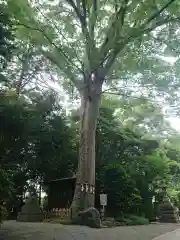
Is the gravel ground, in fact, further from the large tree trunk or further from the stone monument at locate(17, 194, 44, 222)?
the stone monument at locate(17, 194, 44, 222)

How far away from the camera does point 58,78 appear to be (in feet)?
53.0

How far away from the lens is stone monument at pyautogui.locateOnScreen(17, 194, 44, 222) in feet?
38.2

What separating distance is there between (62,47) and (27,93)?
564 centimetres

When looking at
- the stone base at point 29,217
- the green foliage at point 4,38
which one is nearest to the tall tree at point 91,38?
the stone base at point 29,217

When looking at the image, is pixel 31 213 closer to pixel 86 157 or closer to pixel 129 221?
pixel 86 157

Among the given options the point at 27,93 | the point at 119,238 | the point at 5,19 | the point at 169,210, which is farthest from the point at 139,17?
the point at 169,210

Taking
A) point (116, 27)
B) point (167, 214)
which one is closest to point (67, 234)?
point (116, 27)

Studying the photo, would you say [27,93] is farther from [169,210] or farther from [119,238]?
[119,238]

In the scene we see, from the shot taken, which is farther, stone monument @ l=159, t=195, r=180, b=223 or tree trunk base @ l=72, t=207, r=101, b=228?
stone monument @ l=159, t=195, r=180, b=223

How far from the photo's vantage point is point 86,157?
11531 mm

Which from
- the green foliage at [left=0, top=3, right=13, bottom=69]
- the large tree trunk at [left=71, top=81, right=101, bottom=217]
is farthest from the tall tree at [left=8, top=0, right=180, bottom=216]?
the green foliage at [left=0, top=3, right=13, bottom=69]

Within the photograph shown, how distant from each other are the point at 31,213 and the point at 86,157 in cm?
317

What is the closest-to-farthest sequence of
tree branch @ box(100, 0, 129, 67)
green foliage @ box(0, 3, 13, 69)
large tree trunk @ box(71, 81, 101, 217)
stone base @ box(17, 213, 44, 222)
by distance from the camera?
green foliage @ box(0, 3, 13, 69) < tree branch @ box(100, 0, 129, 67) < large tree trunk @ box(71, 81, 101, 217) < stone base @ box(17, 213, 44, 222)

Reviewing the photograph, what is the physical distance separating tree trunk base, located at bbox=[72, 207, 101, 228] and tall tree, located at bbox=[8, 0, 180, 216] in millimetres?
588
